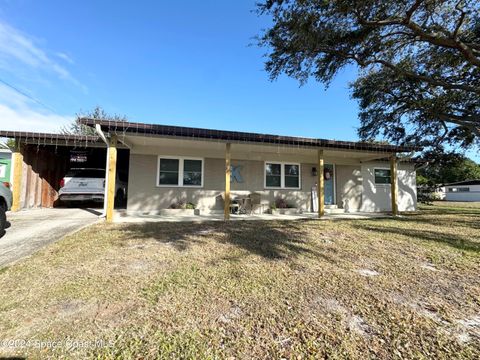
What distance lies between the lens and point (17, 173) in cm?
898

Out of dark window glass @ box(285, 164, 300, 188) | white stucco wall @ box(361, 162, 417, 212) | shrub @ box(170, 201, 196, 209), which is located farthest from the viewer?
white stucco wall @ box(361, 162, 417, 212)

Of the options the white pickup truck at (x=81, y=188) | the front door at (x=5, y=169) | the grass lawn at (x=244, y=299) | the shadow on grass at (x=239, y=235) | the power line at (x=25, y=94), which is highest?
the power line at (x=25, y=94)

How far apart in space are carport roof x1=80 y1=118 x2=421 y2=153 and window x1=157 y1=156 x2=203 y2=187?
9.47 ft

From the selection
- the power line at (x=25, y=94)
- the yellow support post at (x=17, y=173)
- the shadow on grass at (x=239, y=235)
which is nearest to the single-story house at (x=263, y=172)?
the shadow on grass at (x=239, y=235)

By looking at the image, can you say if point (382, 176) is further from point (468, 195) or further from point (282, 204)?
point (468, 195)

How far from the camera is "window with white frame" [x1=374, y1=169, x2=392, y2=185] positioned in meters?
13.0

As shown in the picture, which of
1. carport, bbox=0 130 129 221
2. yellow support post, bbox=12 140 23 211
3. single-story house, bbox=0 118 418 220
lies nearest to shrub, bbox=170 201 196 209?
single-story house, bbox=0 118 418 220

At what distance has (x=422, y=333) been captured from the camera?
2357mm

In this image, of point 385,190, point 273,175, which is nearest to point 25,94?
point 273,175

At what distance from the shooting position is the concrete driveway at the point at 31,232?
4621mm

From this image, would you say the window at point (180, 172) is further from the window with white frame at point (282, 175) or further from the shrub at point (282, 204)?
the shrub at point (282, 204)

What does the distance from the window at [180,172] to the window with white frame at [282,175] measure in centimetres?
305

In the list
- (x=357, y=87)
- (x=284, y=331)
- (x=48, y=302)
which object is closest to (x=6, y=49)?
(x=48, y=302)

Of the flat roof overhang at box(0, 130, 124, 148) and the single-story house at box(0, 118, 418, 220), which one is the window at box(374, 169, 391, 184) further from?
the flat roof overhang at box(0, 130, 124, 148)
